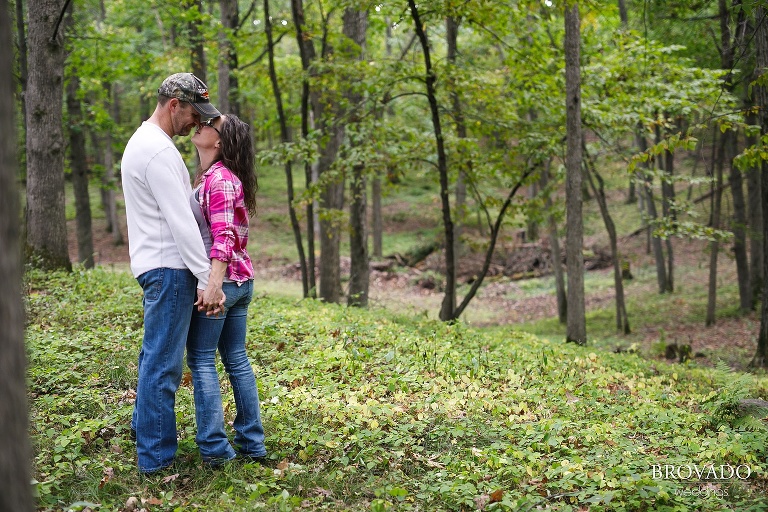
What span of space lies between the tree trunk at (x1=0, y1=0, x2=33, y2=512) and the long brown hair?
83.2 inches

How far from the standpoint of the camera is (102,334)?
6.65 meters

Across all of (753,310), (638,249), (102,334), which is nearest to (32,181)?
(102,334)

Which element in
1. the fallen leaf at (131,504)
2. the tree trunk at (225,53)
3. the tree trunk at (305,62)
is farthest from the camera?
the tree trunk at (225,53)

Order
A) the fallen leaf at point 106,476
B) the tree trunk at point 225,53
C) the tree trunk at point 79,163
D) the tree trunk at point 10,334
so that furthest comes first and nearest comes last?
the tree trunk at point 79,163
the tree trunk at point 225,53
the fallen leaf at point 106,476
the tree trunk at point 10,334

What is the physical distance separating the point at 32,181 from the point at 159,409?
Result: 277 inches

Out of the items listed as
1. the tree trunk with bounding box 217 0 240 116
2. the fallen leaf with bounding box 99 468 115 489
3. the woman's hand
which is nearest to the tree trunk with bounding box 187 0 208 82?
the tree trunk with bounding box 217 0 240 116

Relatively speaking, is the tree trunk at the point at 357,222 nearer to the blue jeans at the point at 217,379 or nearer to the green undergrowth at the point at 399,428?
the green undergrowth at the point at 399,428

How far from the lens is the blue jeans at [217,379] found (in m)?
3.96

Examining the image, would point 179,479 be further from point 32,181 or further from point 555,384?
point 32,181

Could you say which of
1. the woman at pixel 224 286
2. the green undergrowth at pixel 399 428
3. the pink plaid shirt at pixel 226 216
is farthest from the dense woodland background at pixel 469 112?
the pink plaid shirt at pixel 226 216

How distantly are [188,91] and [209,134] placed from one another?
0.30m

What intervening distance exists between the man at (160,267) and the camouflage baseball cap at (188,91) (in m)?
0.25

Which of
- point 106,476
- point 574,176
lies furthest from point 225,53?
point 106,476

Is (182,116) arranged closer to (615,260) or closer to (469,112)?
(469,112)
